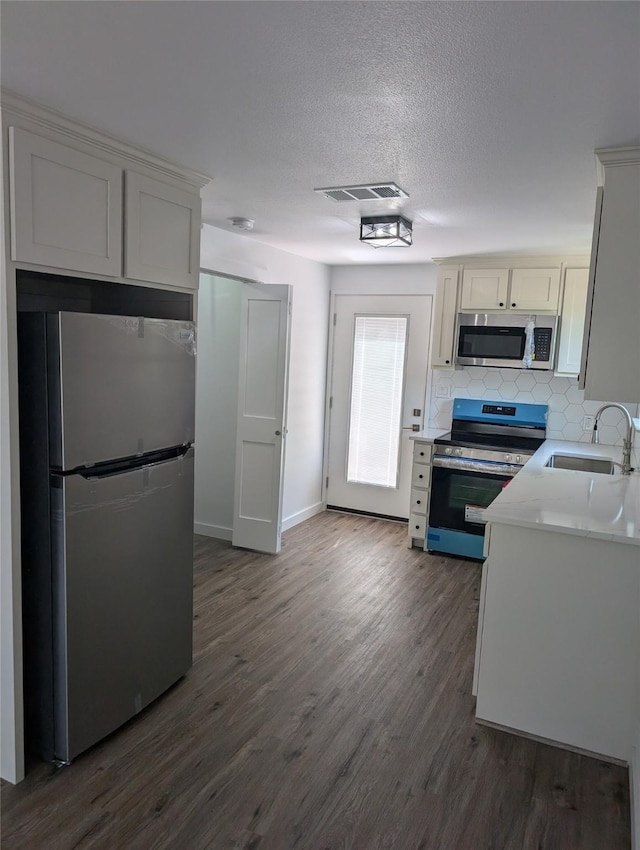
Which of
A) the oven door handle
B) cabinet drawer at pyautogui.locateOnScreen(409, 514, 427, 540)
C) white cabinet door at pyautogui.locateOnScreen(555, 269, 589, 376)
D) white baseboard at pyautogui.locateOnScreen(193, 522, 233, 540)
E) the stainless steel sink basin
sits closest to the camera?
the stainless steel sink basin

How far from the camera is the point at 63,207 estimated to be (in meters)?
2.09

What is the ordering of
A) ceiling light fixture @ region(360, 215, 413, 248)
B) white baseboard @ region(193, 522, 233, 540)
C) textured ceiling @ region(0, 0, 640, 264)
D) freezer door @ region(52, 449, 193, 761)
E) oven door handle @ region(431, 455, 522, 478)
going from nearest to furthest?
textured ceiling @ region(0, 0, 640, 264) < freezer door @ region(52, 449, 193, 761) < ceiling light fixture @ region(360, 215, 413, 248) < oven door handle @ region(431, 455, 522, 478) < white baseboard @ region(193, 522, 233, 540)

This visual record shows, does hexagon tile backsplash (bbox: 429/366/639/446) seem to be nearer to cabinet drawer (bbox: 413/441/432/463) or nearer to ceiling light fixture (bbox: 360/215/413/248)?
cabinet drawer (bbox: 413/441/432/463)

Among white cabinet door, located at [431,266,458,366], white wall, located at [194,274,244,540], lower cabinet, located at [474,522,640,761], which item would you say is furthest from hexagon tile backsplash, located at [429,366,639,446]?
lower cabinet, located at [474,522,640,761]

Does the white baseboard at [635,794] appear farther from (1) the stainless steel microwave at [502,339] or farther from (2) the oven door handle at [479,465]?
(1) the stainless steel microwave at [502,339]

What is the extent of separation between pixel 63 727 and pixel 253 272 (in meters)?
3.20

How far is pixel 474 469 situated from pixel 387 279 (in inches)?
77.2

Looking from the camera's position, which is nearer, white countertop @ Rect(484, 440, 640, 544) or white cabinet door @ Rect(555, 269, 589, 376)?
white countertop @ Rect(484, 440, 640, 544)

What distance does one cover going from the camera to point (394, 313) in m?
5.39

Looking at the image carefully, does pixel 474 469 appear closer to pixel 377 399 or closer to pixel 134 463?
pixel 377 399

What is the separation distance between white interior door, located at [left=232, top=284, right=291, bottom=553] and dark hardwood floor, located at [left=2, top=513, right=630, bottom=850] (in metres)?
1.07

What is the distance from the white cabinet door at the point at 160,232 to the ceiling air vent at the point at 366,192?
2.12ft

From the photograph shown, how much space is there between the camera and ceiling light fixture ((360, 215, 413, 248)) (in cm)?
332

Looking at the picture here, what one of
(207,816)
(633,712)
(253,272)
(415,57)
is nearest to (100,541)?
(207,816)
